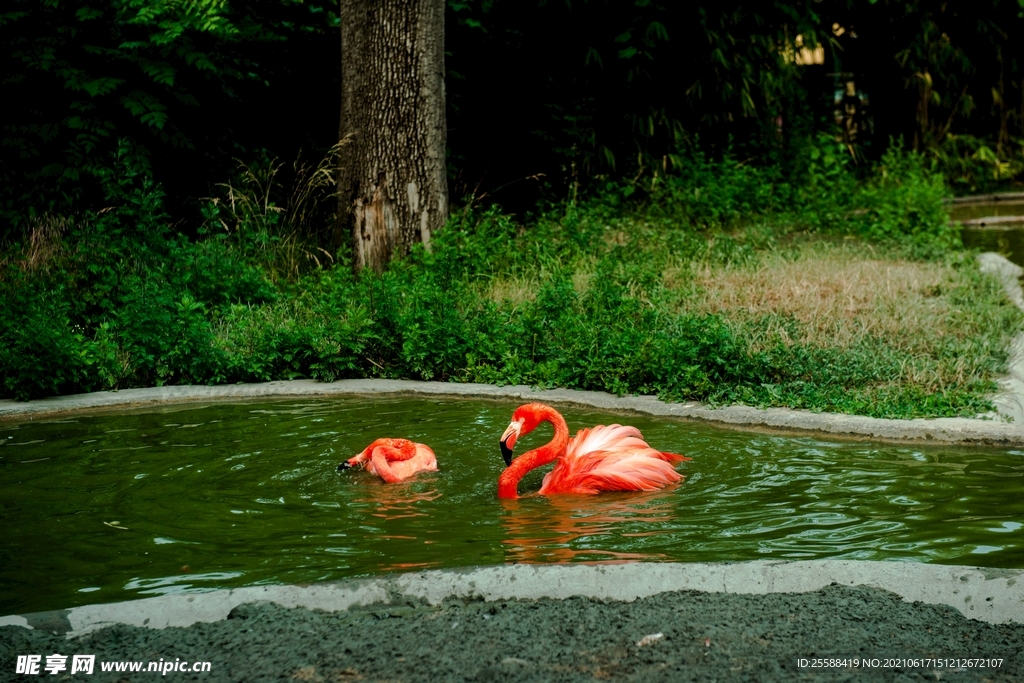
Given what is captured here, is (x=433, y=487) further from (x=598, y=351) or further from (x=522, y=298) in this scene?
(x=522, y=298)

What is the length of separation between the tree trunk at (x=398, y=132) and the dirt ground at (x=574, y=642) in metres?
6.63

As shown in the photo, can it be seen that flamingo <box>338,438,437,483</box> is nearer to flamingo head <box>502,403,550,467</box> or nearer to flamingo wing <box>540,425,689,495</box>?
flamingo head <box>502,403,550,467</box>

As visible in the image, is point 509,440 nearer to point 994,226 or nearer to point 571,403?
point 571,403

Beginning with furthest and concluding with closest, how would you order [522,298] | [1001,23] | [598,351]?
1. [1001,23]
2. [522,298]
3. [598,351]

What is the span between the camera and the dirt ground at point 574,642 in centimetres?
305

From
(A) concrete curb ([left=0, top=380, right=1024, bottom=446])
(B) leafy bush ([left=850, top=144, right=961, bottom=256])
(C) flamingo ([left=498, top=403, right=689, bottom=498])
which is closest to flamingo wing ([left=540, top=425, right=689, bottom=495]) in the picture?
(C) flamingo ([left=498, top=403, right=689, bottom=498])

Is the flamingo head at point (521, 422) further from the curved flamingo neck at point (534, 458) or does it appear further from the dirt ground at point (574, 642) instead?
the dirt ground at point (574, 642)

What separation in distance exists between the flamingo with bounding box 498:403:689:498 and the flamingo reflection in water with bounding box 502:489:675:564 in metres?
0.06

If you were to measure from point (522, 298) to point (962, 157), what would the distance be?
1307 cm

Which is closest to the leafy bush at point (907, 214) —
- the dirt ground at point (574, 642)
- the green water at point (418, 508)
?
the green water at point (418, 508)

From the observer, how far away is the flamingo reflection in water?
4098 mm

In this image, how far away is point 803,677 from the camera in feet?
9.84

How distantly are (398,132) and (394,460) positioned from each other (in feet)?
17.6

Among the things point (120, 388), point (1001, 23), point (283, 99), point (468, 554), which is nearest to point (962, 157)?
point (1001, 23)
